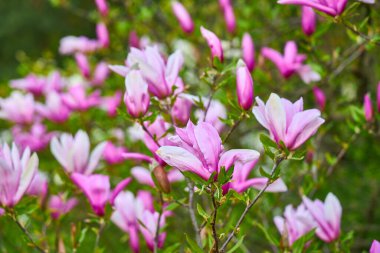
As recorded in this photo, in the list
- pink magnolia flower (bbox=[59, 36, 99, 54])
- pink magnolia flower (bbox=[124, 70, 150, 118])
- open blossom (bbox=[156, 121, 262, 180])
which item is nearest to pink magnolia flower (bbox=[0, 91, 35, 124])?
pink magnolia flower (bbox=[59, 36, 99, 54])

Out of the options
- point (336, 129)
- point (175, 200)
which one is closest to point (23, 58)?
point (336, 129)

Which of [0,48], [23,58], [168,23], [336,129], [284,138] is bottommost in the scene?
[0,48]

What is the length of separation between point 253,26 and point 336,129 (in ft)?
3.27

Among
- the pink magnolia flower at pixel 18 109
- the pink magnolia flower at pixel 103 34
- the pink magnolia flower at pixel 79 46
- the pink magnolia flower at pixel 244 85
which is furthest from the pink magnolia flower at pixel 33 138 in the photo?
the pink magnolia flower at pixel 244 85

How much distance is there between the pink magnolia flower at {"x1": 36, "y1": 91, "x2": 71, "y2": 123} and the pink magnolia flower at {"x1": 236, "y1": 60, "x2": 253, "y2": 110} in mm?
1451

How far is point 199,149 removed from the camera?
3.46 feet

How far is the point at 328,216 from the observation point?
1.45 metres

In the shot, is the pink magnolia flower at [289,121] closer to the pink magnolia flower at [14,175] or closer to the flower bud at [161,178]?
the flower bud at [161,178]

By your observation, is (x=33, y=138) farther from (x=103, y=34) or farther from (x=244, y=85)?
(x=244, y=85)

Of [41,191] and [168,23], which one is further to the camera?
[168,23]

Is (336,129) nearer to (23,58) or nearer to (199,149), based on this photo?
(23,58)

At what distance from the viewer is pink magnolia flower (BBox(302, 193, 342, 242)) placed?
1447 mm

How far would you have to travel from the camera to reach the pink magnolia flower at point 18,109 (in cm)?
252

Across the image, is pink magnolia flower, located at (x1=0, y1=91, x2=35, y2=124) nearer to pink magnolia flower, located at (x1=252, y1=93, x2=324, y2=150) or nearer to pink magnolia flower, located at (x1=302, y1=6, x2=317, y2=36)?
pink magnolia flower, located at (x1=302, y1=6, x2=317, y2=36)
